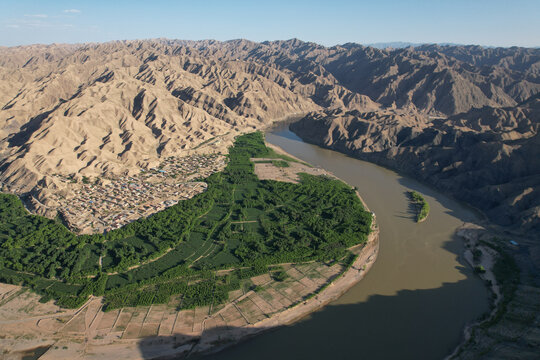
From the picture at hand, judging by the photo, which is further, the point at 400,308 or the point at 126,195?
the point at 126,195

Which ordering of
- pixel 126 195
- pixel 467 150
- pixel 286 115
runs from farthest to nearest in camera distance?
pixel 286 115 → pixel 467 150 → pixel 126 195

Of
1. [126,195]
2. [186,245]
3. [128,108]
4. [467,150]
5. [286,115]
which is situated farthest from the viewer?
[286,115]

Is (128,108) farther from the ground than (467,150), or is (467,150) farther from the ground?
(128,108)

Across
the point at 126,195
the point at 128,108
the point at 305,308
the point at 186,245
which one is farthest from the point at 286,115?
the point at 305,308

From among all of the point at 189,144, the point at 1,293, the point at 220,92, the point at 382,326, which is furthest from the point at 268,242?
the point at 220,92

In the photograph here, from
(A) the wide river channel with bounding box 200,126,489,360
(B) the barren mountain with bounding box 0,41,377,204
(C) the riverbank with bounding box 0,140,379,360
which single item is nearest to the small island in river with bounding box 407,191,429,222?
(A) the wide river channel with bounding box 200,126,489,360

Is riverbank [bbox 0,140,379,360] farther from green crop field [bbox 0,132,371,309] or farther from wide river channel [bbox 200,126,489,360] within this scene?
green crop field [bbox 0,132,371,309]

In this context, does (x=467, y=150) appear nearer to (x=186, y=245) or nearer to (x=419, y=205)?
(x=419, y=205)
